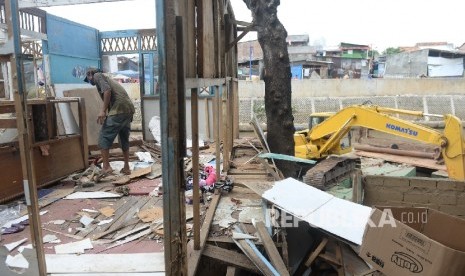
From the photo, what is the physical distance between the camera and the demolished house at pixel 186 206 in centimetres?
223

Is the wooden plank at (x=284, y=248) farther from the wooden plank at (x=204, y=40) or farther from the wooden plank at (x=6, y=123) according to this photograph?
the wooden plank at (x=6, y=123)

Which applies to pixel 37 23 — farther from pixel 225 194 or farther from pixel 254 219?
pixel 254 219

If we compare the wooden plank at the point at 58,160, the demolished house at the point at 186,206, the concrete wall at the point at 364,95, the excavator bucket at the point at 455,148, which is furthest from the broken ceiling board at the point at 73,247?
the concrete wall at the point at 364,95

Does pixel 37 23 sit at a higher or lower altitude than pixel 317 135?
higher

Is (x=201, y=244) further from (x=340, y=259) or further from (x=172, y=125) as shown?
(x=172, y=125)

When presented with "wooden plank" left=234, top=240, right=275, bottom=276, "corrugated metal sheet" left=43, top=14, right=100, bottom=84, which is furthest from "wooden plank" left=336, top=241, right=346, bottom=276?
"corrugated metal sheet" left=43, top=14, right=100, bottom=84

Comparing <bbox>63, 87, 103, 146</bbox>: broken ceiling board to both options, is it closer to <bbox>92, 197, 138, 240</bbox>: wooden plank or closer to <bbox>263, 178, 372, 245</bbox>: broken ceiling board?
<bbox>92, 197, 138, 240</bbox>: wooden plank

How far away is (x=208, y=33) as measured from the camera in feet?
11.3

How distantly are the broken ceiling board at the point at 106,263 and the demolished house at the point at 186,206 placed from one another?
0.01 meters

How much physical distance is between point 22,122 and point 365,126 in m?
5.93

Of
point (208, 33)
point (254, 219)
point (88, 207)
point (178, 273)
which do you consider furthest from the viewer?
point (88, 207)

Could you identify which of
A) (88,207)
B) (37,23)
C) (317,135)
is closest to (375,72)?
(317,135)

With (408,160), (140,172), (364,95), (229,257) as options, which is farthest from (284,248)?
(364,95)

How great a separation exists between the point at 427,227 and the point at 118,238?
9.43 ft
